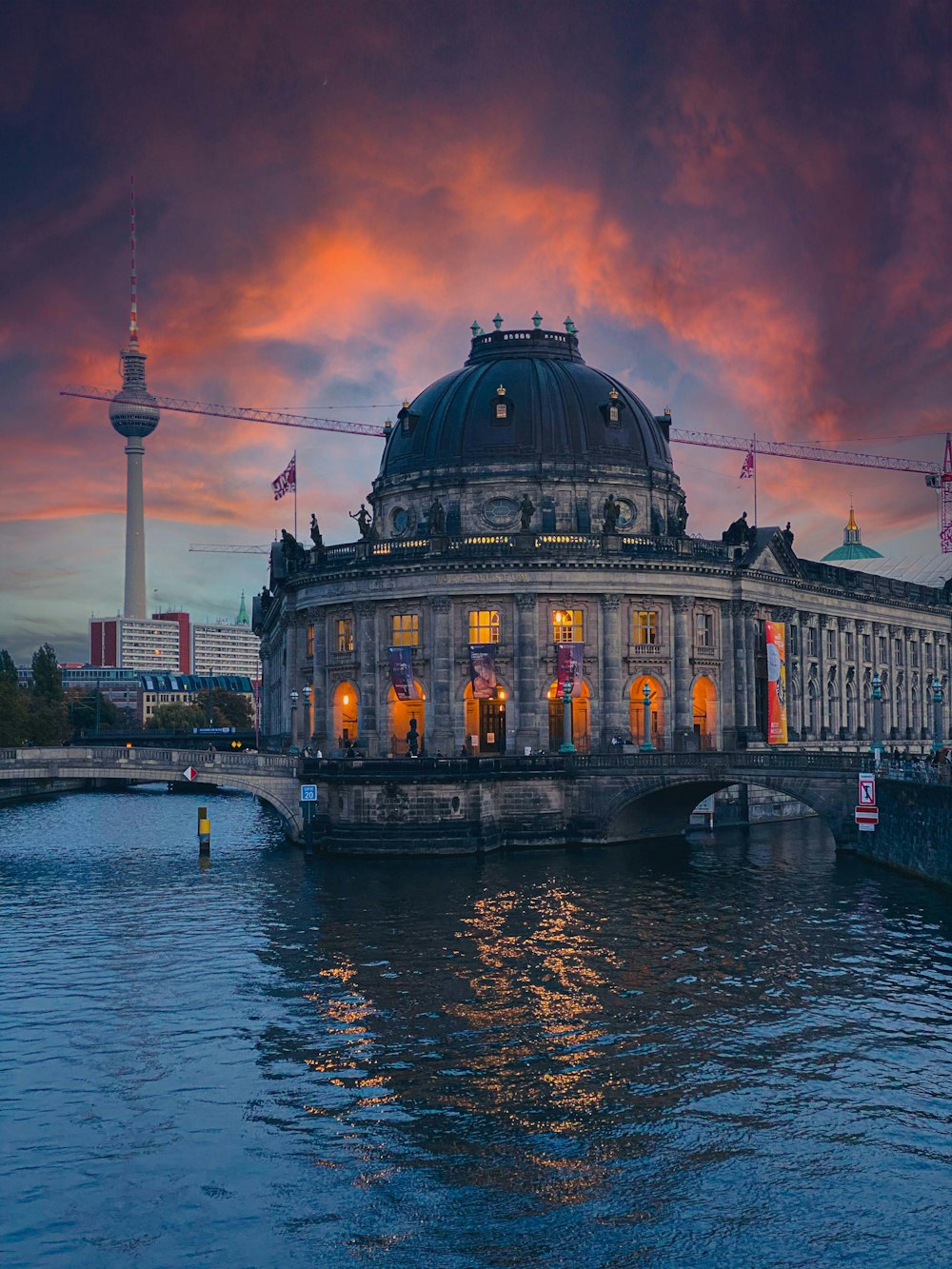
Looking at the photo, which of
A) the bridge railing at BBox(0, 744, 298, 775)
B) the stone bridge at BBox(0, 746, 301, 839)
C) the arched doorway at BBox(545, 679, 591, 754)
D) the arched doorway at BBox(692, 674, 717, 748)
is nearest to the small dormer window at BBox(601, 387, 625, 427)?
the arched doorway at BBox(692, 674, 717, 748)

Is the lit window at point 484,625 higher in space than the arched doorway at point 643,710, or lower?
higher

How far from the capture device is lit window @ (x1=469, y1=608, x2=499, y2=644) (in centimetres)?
9962

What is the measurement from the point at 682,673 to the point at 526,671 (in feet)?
41.1

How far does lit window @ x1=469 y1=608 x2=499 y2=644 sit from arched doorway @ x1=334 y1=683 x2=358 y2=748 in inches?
516

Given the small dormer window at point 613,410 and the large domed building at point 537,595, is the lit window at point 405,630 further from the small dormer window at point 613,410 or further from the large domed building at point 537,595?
the small dormer window at point 613,410

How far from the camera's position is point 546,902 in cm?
6531

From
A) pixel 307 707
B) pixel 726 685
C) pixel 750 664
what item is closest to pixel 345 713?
pixel 307 707

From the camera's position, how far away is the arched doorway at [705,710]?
106 m

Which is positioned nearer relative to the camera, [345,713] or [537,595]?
[537,595]

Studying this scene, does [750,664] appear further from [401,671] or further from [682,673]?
[401,671]

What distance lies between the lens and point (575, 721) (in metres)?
101

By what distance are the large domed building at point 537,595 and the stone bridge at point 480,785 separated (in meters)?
10.3

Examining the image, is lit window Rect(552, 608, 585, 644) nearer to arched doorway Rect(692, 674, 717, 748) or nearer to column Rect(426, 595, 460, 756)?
column Rect(426, 595, 460, 756)

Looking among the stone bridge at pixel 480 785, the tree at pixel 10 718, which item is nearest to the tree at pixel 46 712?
the tree at pixel 10 718
